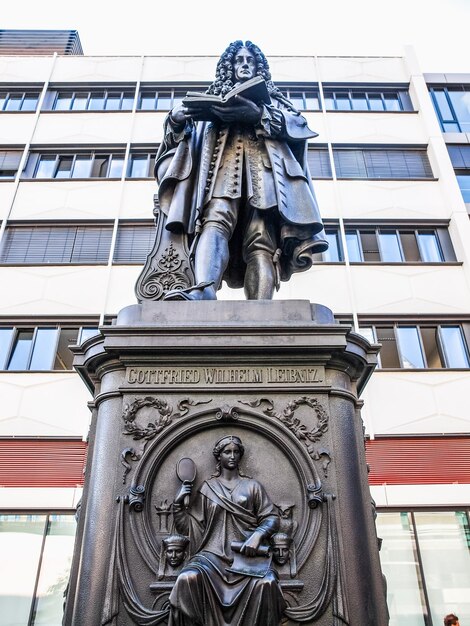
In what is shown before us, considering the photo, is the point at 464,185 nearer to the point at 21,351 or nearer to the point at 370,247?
the point at 370,247

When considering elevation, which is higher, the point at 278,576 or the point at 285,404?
the point at 285,404

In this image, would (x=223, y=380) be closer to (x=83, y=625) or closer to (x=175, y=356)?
(x=175, y=356)

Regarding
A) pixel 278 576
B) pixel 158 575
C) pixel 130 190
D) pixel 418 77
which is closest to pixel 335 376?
pixel 278 576

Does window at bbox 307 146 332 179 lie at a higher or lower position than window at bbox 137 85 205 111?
lower

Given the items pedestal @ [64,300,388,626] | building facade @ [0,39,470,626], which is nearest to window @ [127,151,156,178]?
building facade @ [0,39,470,626]

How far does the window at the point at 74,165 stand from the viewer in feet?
76.0

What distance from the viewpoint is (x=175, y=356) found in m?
3.64

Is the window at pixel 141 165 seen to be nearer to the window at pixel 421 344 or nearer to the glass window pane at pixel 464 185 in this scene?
the window at pixel 421 344

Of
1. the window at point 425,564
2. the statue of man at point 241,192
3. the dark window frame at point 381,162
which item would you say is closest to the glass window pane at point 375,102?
the dark window frame at point 381,162

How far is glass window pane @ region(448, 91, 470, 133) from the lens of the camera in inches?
960

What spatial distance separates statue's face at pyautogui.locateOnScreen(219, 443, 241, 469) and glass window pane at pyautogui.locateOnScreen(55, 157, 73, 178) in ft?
74.0

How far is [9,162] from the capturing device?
23.5 meters

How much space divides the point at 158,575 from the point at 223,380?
1277 mm

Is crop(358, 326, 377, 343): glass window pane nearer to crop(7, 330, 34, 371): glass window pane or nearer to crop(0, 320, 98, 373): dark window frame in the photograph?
crop(0, 320, 98, 373): dark window frame
